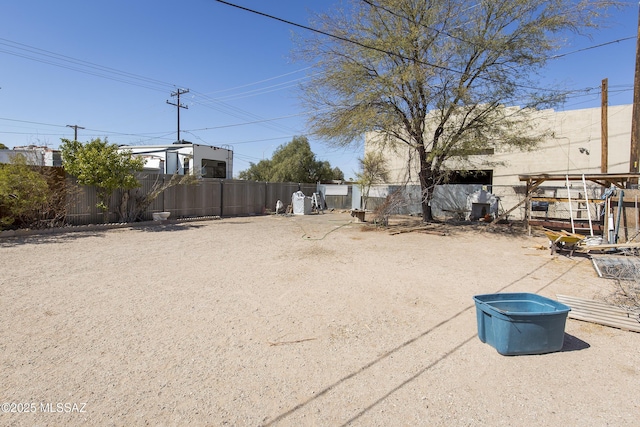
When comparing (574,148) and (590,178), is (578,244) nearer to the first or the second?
(590,178)

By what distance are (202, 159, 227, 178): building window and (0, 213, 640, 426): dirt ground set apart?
1026 cm

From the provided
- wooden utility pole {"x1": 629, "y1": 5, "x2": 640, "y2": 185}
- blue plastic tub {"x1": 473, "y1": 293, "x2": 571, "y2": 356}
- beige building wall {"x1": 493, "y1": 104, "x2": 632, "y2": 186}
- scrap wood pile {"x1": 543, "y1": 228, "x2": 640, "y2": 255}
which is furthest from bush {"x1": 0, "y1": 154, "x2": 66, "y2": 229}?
beige building wall {"x1": 493, "y1": 104, "x2": 632, "y2": 186}

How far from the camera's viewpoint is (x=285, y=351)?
10.9 ft

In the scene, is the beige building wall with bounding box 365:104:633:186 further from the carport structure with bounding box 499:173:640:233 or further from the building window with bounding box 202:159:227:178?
the building window with bounding box 202:159:227:178

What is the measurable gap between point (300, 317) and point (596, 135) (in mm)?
21769

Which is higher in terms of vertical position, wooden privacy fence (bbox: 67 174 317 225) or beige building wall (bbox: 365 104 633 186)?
beige building wall (bbox: 365 104 633 186)

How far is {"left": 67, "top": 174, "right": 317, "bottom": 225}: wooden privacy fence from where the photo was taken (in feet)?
37.0

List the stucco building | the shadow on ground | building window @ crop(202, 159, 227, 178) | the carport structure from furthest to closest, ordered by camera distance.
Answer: the stucco building < building window @ crop(202, 159, 227, 178) < the carport structure < the shadow on ground

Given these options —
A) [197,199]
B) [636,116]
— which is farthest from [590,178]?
[197,199]

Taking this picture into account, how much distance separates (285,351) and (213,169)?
15.5m

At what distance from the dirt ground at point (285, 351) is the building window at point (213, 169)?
33.7 ft

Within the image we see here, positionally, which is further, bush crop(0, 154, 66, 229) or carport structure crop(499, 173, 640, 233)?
carport structure crop(499, 173, 640, 233)

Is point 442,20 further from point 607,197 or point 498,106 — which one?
point 607,197

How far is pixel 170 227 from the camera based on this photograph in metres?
12.4
